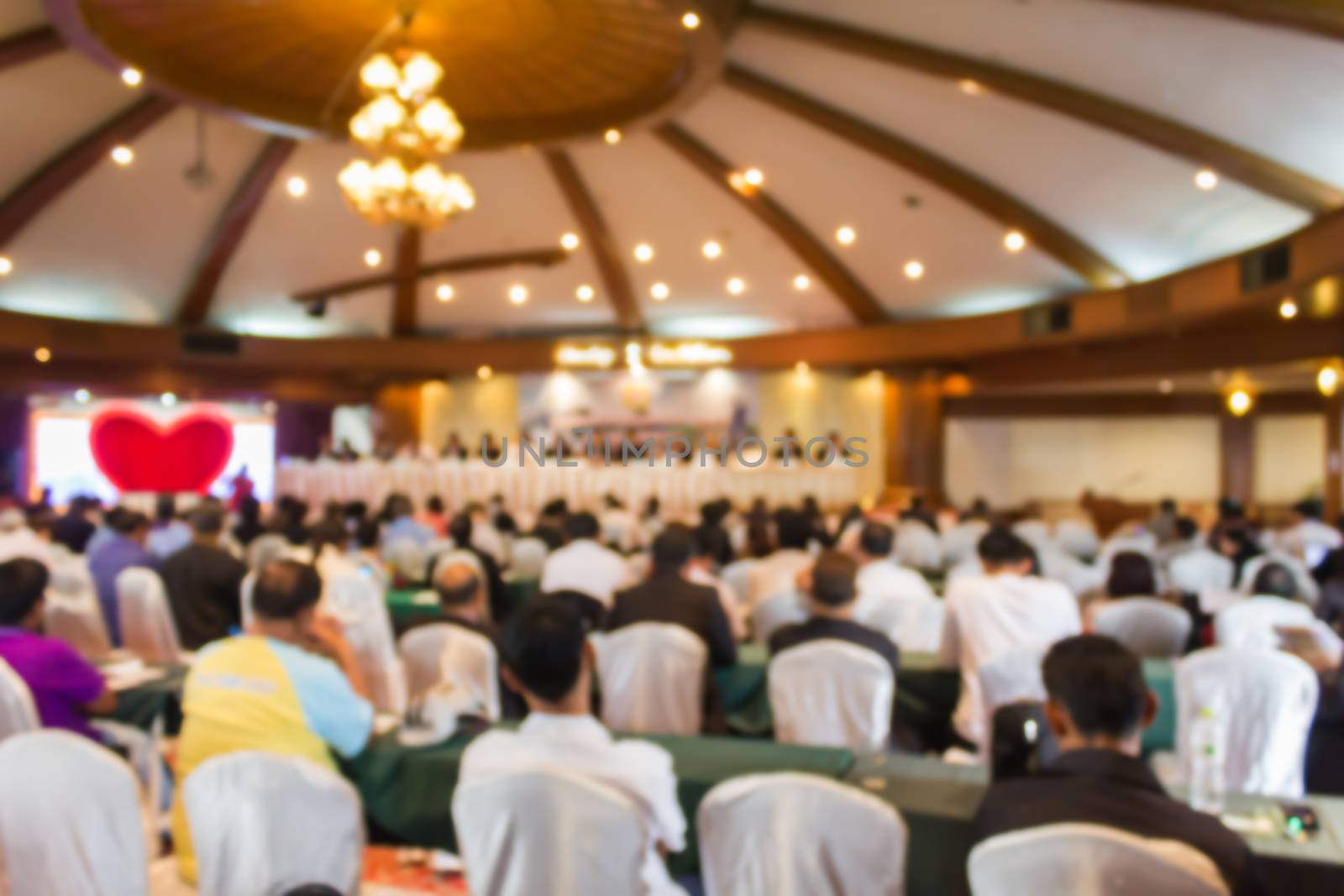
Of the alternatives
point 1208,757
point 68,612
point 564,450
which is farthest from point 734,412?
point 1208,757

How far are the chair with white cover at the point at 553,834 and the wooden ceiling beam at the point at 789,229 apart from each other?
1037cm

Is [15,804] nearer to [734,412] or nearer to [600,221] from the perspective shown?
[600,221]

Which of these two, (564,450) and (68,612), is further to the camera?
(564,450)

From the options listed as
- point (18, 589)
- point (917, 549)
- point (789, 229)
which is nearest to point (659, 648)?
point (18, 589)

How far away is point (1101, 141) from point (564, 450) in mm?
8905

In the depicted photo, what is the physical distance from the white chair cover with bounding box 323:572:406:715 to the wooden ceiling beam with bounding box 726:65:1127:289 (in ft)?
22.1

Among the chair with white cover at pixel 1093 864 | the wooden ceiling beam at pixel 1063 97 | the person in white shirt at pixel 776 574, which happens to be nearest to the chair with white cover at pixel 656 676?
the person in white shirt at pixel 776 574

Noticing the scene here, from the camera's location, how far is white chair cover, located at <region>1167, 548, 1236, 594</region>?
22.0 feet

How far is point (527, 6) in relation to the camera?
8.05 meters

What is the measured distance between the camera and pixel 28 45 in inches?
327

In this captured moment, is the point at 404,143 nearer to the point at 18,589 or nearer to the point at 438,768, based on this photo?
the point at 18,589

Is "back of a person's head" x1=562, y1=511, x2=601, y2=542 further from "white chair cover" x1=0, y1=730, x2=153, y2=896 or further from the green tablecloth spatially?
"white chair cover" x1=0, y1=730, x2=153, y2=896

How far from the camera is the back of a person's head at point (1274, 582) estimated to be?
440 cm

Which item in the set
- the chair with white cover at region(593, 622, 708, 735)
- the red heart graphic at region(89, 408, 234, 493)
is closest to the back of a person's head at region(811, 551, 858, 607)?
the chair with white cover at region(593, 622, 708, 735)
